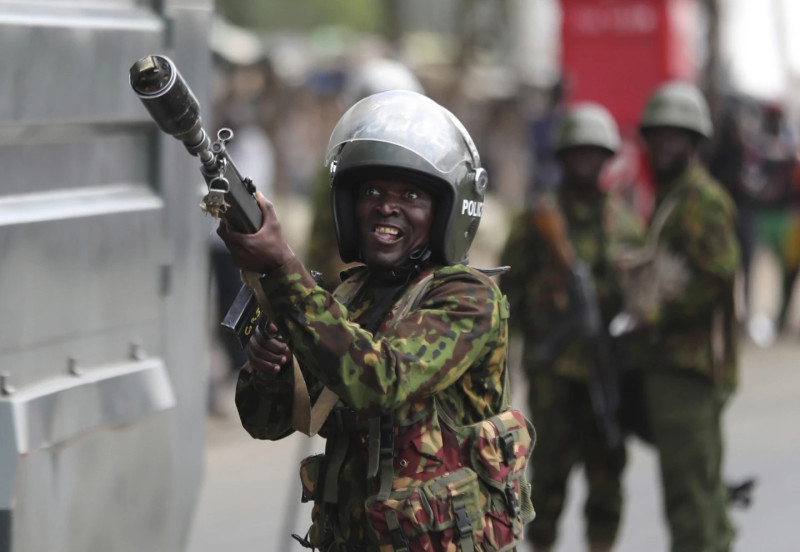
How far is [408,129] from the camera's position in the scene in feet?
10.2

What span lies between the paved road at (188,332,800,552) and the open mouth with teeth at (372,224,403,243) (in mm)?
3251

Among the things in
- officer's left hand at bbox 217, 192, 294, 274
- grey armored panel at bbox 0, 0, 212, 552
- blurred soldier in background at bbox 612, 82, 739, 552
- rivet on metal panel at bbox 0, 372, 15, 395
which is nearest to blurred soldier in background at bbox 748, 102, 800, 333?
blurred soldier in background at bbox 612, 82, 739, 552

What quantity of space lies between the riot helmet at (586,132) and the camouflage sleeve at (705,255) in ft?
2.22

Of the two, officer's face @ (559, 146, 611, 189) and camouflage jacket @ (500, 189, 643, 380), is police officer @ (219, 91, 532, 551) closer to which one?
camouflage jacket @ (500, 189, 643, 380)

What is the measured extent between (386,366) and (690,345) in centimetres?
330

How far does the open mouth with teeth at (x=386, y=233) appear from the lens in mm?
3121

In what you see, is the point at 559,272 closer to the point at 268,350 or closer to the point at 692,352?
the point at 692,352

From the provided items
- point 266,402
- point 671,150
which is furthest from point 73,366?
point 671,150

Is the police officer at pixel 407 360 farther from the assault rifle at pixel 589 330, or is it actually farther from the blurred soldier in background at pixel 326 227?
the blurred soldier in background at pixel 326 227

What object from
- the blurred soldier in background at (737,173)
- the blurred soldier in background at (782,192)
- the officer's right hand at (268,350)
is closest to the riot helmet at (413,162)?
the officer's right hand at (268,350)

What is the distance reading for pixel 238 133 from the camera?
39.2ft

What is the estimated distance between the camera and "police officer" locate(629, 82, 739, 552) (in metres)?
5.91

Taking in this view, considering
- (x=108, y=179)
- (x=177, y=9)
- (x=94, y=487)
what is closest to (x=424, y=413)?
(x=94, y=487)

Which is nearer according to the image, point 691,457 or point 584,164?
point 691,457
